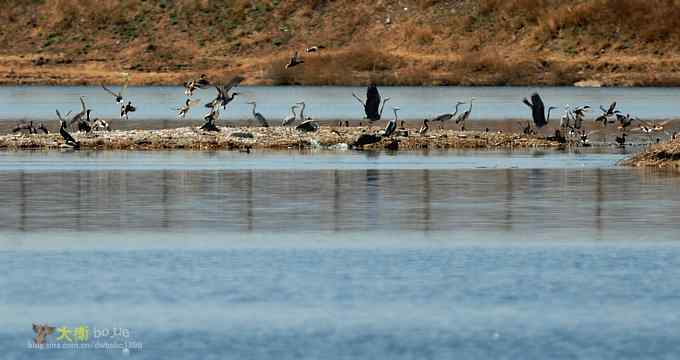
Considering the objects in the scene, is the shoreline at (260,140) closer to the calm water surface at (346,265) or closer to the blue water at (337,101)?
the calm water surface at (346,265)

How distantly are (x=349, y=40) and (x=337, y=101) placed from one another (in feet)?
127

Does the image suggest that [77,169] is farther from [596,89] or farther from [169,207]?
[596,89]

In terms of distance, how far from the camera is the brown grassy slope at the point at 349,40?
117500 mm

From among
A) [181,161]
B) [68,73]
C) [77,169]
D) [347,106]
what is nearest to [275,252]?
[77,169]

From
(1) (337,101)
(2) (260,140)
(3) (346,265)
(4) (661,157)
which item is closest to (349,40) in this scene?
(1) (337,101)

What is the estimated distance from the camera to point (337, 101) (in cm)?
8738

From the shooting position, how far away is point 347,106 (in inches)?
3127

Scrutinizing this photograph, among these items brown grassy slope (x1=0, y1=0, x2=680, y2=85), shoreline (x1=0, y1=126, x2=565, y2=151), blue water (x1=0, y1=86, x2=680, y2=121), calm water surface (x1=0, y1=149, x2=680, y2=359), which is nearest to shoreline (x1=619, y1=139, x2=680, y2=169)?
calm water surface (x1=0, y1=149, x2=680, y2=359)

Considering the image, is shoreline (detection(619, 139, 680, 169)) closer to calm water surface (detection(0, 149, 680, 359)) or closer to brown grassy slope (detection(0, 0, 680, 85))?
calm water surface (detection(0, 149, 680, 359))

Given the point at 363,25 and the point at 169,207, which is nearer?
the point at 169,207

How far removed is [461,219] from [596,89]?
85660mm

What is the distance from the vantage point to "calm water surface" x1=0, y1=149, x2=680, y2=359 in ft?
51.0

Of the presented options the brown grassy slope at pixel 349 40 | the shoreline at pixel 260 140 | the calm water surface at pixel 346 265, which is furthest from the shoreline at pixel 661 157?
the brown grassy slope at pixel 349 40

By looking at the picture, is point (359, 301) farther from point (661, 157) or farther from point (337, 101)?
point (337, 101)
